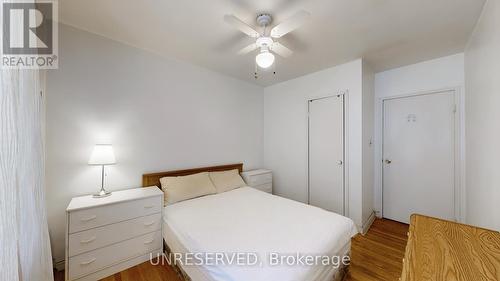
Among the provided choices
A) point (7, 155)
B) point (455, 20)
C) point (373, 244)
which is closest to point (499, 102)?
point (455, 20)

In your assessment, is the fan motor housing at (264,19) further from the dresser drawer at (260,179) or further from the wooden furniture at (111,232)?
the dresser drawer at (260,179)

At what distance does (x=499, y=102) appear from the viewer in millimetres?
1338

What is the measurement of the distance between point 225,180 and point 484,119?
2.88 meters

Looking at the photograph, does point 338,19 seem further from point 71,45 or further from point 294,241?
point 71,45

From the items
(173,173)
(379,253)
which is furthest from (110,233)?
(379,253)

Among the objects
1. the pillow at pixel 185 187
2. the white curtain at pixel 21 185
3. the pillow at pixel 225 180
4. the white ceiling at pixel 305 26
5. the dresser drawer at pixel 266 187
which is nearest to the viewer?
the white curtain at pixel 21 185

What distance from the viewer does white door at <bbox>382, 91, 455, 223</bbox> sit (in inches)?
105

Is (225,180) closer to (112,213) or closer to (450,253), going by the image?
(112,213)

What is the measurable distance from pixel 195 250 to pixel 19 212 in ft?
3.35

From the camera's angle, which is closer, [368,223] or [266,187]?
[368,223]

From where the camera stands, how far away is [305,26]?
1.93m

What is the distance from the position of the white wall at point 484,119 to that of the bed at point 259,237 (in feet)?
3.69

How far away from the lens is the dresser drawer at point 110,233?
1.68m

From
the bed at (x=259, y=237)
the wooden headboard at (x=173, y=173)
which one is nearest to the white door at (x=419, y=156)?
the bed at (x=259, y=237)
